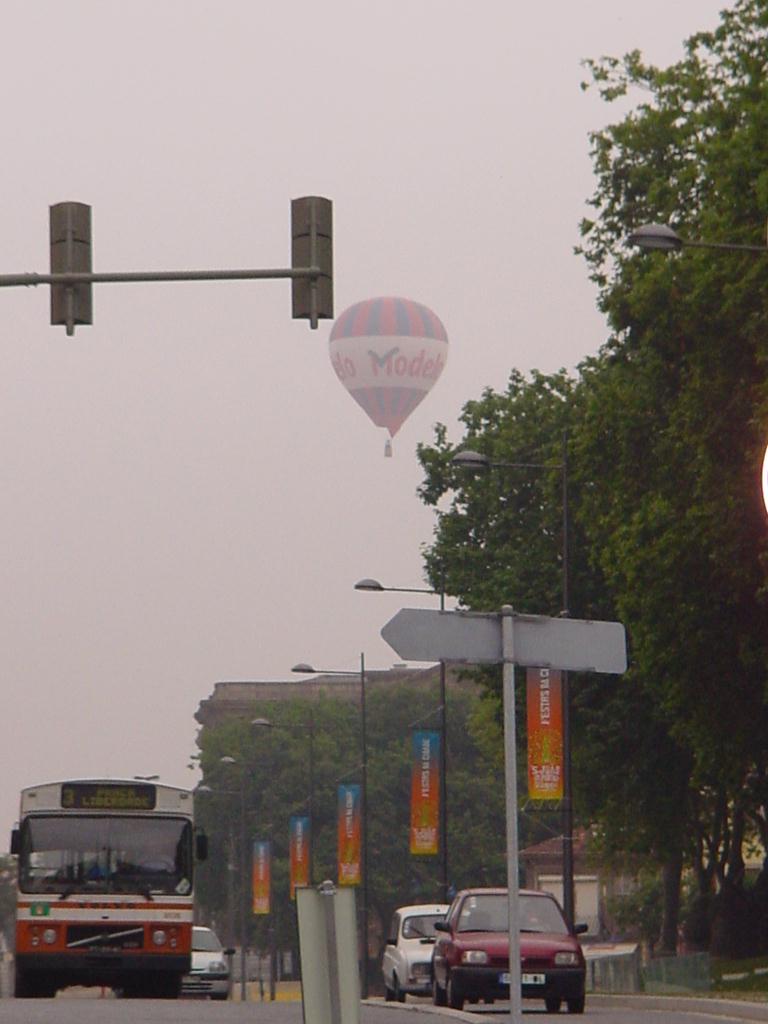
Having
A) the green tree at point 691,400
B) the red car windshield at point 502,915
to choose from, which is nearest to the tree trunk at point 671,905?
the green tree at point 691,400

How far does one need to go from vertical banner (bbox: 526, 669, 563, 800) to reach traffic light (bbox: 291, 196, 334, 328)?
944 inches

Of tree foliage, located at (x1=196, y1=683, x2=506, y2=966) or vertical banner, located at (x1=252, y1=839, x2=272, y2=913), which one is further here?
tree foliage, located at (x1=196, y1=683, x2=506, y2=966)

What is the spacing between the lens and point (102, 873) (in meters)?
33.1

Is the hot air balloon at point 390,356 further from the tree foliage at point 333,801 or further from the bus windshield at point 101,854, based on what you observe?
the tree foliage at point 333,801

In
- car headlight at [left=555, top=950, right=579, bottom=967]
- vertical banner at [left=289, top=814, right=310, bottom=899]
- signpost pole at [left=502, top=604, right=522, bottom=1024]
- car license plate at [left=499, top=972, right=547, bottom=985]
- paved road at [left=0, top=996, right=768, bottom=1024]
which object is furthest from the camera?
vertical banner at [left=289, top=814, right=310, bottom=899]

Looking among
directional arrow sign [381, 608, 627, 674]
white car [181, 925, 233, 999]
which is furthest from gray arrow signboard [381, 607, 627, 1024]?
white car [181, 925, 233, 999]

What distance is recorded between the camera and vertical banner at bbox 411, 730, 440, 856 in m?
55.8

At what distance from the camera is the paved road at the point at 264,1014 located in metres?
24.6

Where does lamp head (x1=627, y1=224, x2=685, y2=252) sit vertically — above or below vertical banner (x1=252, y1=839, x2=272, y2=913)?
above

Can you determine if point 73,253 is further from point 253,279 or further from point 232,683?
point 232,683

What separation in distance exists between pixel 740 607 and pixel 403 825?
81002mm

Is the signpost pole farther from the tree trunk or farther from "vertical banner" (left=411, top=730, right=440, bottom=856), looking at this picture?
the tree trunk

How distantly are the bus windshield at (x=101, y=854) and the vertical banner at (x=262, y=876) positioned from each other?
49.7 meters

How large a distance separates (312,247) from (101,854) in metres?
14.0
